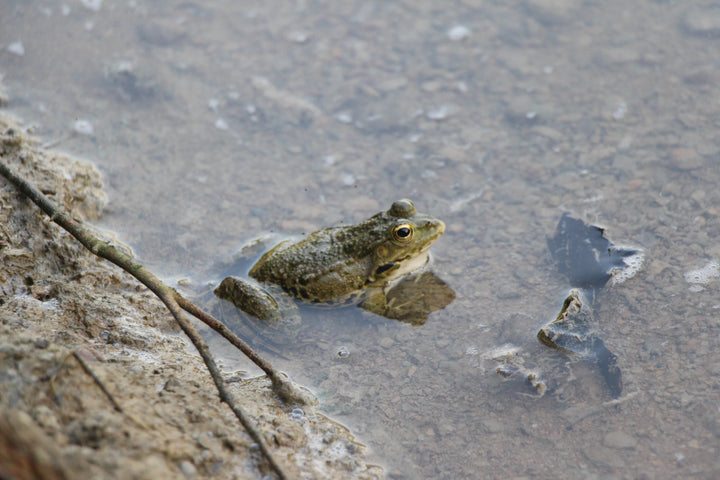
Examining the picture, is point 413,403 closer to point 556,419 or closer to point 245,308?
point 556,419

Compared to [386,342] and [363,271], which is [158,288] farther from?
[363,271]

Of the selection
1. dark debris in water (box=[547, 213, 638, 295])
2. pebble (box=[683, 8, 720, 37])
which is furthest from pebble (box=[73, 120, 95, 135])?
pebble (box=[683, 8, 720, 37])

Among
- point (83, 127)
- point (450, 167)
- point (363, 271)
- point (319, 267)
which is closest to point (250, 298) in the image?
point (319, 267)

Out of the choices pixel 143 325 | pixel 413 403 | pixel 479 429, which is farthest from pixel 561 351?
pixel 143 325

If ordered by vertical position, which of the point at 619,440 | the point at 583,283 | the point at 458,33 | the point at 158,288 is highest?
the point at 158,288

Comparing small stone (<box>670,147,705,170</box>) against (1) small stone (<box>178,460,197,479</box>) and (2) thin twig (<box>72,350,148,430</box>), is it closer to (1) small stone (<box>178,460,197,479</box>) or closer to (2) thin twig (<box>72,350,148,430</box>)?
(1) small stone (<box>178,460,197,479</box>)

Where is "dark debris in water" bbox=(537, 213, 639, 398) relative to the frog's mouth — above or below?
below
